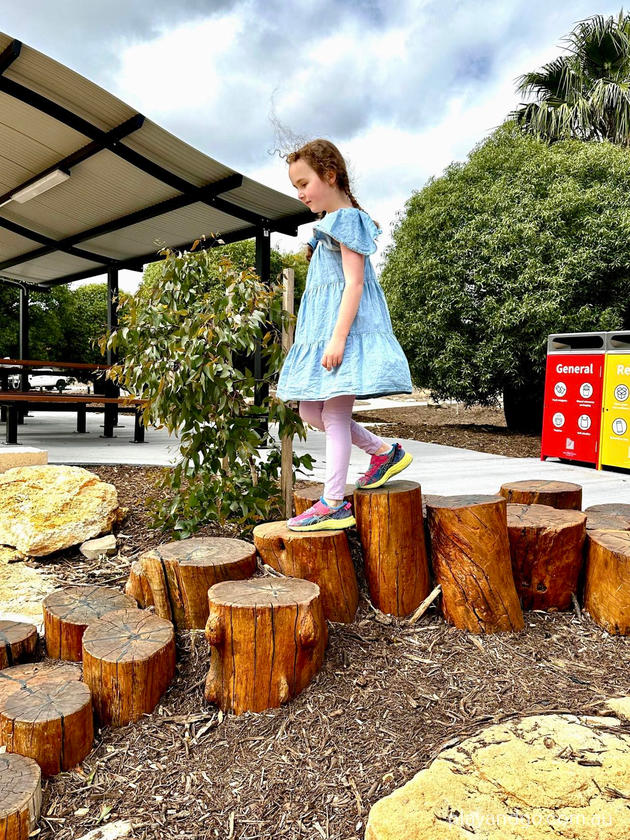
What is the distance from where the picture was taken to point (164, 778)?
6.30ft

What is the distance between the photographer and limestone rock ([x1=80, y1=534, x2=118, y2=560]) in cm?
374

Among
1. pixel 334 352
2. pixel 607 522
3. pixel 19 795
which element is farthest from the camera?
pixel 607 522

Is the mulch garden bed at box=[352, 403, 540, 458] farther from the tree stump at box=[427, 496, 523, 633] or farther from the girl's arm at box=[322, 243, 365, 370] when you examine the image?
the girl's arm at box=[322, 243, 365, 370]

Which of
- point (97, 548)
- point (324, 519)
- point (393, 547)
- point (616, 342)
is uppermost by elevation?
point (616, 342)

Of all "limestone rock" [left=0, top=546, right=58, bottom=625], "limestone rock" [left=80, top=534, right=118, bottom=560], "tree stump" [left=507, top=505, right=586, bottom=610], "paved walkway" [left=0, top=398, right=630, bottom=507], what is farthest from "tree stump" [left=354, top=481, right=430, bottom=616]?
"paved walkway" [left=0, top=398, right=630, bottom=507]

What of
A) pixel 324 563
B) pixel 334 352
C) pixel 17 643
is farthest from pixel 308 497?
pixel 17 643

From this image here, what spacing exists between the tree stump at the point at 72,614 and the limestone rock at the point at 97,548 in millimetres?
924

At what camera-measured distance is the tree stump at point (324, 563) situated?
251cm

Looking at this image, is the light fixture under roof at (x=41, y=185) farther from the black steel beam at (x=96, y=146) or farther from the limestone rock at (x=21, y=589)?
the limestone rock at (x=21, y=589)

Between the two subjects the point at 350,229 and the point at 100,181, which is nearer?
the point at 350,229

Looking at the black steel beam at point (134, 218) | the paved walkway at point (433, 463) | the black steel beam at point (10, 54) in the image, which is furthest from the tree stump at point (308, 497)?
the black steel beam at point (10, 54)

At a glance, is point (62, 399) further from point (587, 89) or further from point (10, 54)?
point (587, 89)

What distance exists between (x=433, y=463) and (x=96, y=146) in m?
4.86

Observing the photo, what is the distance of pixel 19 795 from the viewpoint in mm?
1753
